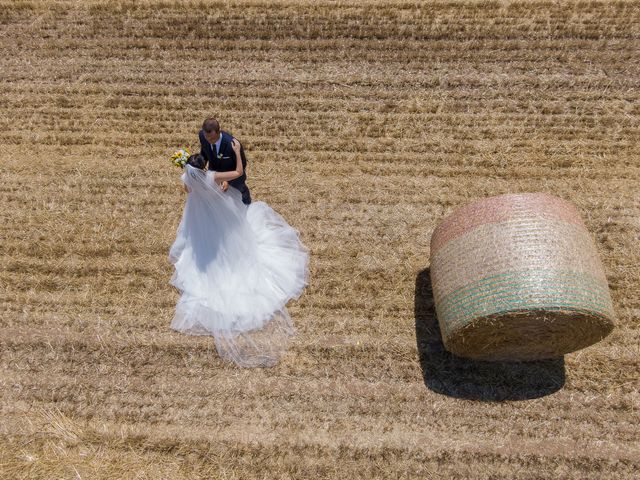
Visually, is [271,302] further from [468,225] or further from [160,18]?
[160,18]

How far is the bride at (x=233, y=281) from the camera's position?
5.46m

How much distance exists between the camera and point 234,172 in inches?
203

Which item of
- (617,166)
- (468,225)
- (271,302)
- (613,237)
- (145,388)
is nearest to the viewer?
(468,225)

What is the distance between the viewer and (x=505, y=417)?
5008 millimetres

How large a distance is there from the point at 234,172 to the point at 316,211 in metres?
1.89

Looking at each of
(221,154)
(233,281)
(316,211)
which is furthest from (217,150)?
(316,211)

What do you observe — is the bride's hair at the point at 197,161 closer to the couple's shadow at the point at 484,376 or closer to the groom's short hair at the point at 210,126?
the groom's short hair at the point at 210,126

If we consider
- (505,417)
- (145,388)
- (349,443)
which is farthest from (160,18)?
(505,417)

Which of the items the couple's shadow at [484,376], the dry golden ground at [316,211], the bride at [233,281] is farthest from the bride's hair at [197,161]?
the couple's shadow at [484,376]

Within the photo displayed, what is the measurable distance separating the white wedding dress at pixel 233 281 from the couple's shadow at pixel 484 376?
1.77 m

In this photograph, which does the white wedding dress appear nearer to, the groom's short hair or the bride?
the bride

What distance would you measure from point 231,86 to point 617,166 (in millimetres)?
6701

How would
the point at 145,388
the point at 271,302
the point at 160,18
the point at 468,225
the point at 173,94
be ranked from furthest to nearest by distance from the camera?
the point at 160,18
the point at 173,94
the point at 271,302
the point at 145,388
the point at 468,225

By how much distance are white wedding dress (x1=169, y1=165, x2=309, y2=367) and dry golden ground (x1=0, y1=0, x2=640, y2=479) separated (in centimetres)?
23
